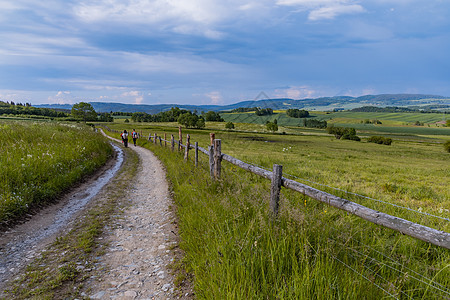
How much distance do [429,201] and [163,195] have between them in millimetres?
9076

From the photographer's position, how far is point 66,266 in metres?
4.14

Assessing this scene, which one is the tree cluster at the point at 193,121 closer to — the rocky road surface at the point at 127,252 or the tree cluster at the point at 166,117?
the tree cluster at the point at 166,117

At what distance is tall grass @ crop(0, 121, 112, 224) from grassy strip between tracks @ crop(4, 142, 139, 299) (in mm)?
1728

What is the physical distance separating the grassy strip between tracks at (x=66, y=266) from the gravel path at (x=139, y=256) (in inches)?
8.0

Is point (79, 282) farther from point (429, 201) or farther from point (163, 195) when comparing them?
point (429, 201)

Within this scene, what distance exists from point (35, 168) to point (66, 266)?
5.93 metres

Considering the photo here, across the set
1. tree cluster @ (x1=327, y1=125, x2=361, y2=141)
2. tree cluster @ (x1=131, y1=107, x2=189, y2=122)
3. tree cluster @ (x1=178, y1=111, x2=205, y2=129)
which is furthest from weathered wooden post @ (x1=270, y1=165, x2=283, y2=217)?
tree cluster @ (x1=131, y1=107, x2=189, y2=122)

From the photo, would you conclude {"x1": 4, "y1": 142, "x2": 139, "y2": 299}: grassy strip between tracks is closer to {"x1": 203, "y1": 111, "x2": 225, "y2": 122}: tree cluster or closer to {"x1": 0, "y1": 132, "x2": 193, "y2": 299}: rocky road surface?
{"x1": 0, "y1": 132, "x2": 193, "y2": 299}: rocky road surface

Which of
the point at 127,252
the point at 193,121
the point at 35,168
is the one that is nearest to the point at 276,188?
the point at 127,252

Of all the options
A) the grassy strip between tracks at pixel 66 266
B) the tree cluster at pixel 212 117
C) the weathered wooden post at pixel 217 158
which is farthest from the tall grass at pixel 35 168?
the tree cluster at pixel 212 117

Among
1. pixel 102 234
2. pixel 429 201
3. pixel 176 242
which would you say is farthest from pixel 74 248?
pixel 429 201

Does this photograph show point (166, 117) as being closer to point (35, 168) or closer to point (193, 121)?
point (193, 121)

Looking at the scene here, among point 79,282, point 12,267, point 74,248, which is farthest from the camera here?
point 74,248

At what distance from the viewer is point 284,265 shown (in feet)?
10.0
